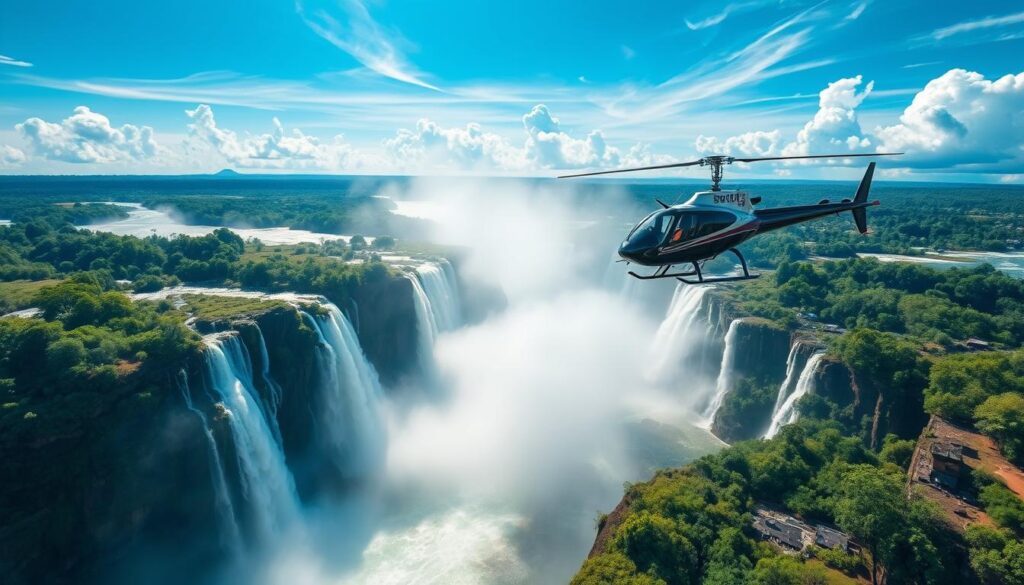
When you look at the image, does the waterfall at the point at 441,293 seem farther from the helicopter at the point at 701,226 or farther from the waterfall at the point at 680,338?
the helicopter at the point at 701,226

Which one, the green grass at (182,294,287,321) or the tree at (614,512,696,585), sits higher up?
the green grass at (182,294,287,321)

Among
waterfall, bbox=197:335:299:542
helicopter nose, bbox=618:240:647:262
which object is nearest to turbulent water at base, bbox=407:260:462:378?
waterfall, bbox=197:335:299:542

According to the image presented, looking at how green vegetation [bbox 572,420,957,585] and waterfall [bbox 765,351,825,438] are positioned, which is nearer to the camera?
green vegetation [bbox 572,420,957,585]

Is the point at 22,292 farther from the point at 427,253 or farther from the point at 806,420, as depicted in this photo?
the point at 806,420

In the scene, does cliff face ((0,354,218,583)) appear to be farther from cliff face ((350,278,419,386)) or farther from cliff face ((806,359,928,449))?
cliff face ((806,359,928,449))

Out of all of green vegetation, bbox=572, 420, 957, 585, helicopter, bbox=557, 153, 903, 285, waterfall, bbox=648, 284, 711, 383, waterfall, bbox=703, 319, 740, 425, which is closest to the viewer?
helicopter, bbox=557, 153, 903, 285

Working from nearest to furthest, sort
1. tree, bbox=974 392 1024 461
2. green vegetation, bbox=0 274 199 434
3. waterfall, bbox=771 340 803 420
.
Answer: green vegetation, bbox=0 274 199 434, tree, bbox=974 392 1024 461, waterfall, bbox=771 340 803 420

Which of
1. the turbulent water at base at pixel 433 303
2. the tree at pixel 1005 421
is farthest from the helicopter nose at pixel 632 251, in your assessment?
the turbulent water at base at pixel 433 303

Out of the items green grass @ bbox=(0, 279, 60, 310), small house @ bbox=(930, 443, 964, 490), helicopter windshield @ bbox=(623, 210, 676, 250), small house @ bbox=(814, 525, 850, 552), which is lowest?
small house @ bbox=(814, 525, 850, 552)
